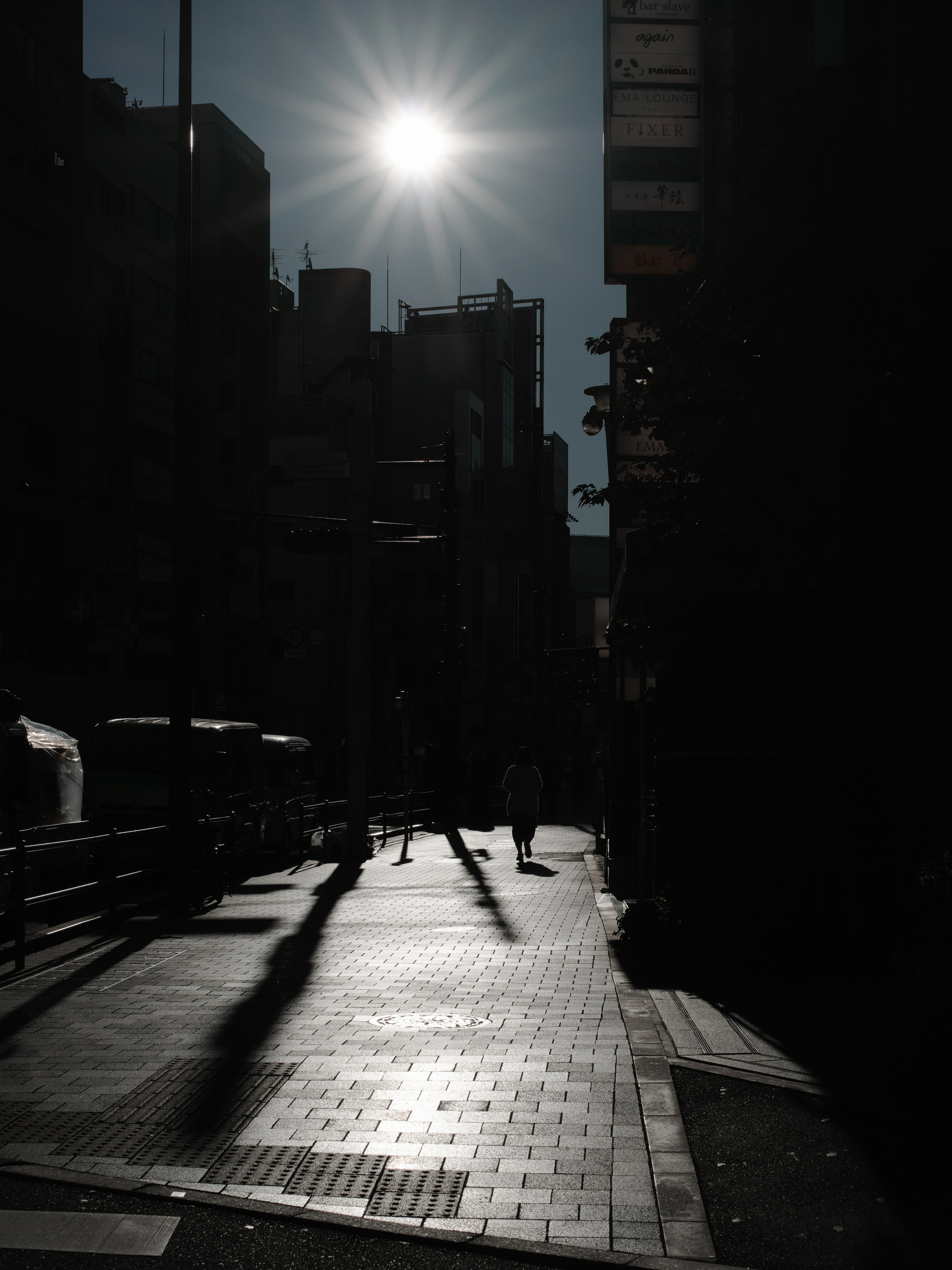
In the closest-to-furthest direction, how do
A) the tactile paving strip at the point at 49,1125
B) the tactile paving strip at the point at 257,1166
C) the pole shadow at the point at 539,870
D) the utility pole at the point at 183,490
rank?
the tactile paving strip at the point at 257,1166, the tactile paving strip at the point at 49,1125, the utility pole at the point at 183,490, the pole shadow at the point at 539,870

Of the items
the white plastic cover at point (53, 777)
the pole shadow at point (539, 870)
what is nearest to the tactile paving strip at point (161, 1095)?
the white plastic cover at point (53, 777)

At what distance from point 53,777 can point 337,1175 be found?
12.6 m

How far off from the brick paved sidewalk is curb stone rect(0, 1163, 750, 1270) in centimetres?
8

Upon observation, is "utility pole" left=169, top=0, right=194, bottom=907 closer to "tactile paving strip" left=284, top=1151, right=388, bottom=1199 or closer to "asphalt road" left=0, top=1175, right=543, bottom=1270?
"tactile paving strip" left=284, top=1151, right=388, bottom=1199

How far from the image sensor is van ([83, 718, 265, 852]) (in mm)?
20578

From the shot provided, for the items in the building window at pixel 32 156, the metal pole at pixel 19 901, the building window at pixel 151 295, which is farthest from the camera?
the building window at pixel 151 295

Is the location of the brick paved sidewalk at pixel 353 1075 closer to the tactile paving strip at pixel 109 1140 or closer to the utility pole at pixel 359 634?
the tactile paving strip at pixel 109 1140

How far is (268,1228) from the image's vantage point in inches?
189

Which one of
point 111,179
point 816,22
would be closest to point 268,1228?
point 816,22

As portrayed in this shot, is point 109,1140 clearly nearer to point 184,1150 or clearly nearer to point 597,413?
point 184,1150

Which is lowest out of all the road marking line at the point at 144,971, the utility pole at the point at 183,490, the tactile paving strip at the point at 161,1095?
the road marking line at the point at 144,971

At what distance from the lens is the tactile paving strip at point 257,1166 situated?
5297mm

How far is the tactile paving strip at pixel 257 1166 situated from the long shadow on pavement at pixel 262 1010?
0.47m

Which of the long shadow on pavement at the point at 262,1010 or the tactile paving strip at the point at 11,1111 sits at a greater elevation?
the tactile paving strip at the point at 11,1111
